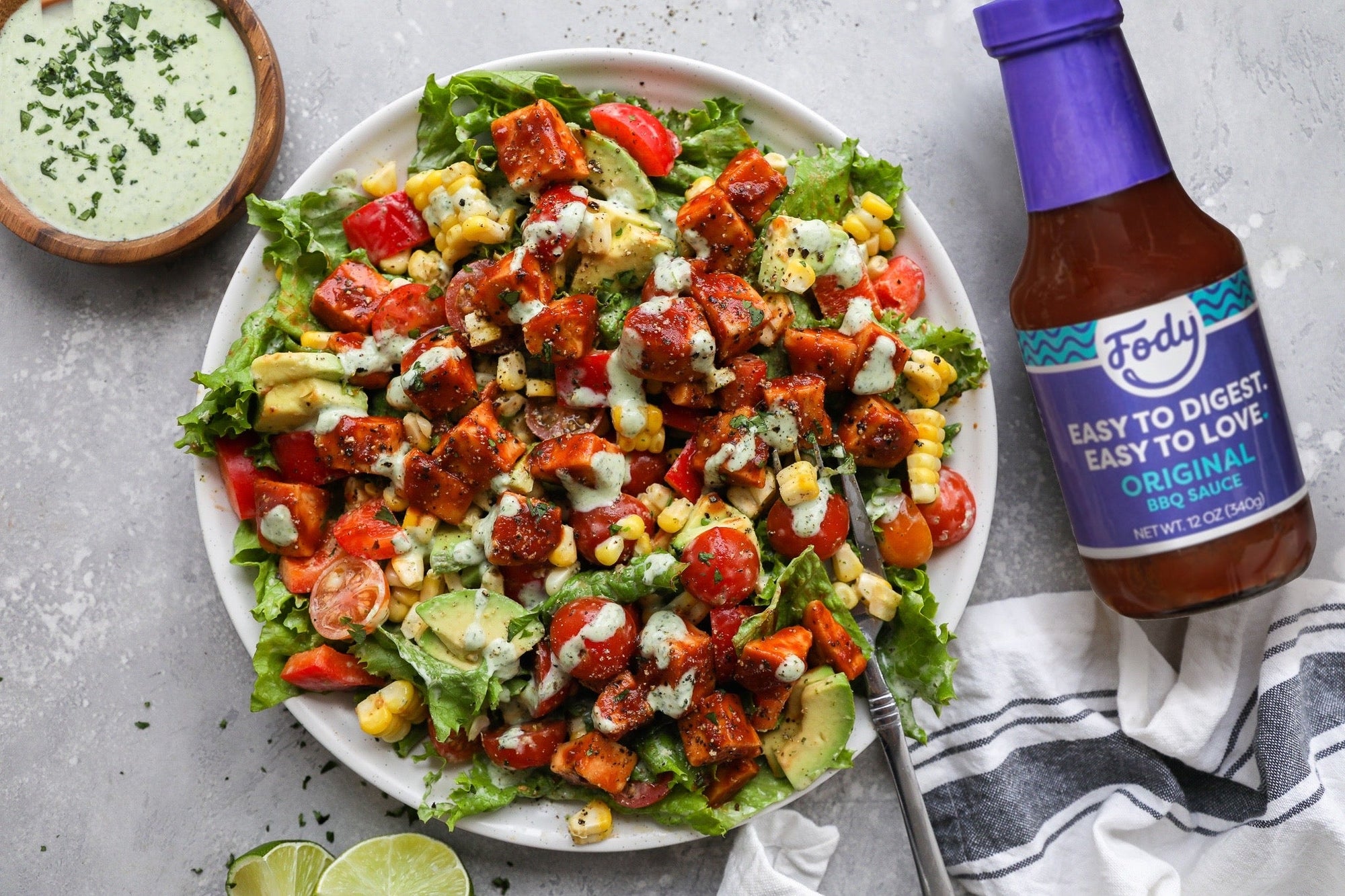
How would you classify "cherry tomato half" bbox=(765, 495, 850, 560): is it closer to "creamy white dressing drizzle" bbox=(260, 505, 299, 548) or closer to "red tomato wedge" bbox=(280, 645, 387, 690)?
"red tomato wedge" bbox=(280, 645, 387, 690)

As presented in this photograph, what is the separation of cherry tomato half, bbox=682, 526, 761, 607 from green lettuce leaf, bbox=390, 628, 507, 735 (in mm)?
642

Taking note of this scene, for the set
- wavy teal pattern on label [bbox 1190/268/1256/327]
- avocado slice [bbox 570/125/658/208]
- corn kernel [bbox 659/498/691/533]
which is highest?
wavy teal pattern on label [bbox 1190/268/1256/327]

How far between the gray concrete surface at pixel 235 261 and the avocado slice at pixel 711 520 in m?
1.02

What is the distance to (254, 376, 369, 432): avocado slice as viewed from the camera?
9.40 feet

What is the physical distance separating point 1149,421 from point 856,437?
0.78 metres

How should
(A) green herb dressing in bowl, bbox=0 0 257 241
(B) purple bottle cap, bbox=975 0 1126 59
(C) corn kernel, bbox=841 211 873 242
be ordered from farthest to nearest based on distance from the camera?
(A) green herb dressing in bowl, bbox=0 0 257 241 < (C) corn kernel, bbox=841 211 873 242 < (B) purple bottle cap, bbox=975 0 1126 59

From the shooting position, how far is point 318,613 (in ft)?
9.53

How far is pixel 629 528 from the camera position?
2.81 meters

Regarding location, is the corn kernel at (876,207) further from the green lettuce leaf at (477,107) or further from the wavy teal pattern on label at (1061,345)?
the green lettuce leaf at (477,107)

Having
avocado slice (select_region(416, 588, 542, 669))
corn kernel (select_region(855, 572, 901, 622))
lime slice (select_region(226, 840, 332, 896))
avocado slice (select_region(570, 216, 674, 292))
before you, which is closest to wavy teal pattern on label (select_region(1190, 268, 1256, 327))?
corn kernel (select_region(855, 572, 901, 622))

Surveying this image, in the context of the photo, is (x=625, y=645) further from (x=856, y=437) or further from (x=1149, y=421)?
(x=1149, y=421)

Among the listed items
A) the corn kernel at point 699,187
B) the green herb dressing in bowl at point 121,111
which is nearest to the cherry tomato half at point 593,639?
the corn kernel at point 699,187

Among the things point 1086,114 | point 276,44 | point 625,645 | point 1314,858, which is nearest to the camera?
point 1086,114

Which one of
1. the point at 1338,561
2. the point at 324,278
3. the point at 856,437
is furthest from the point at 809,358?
the point at 1338,561
